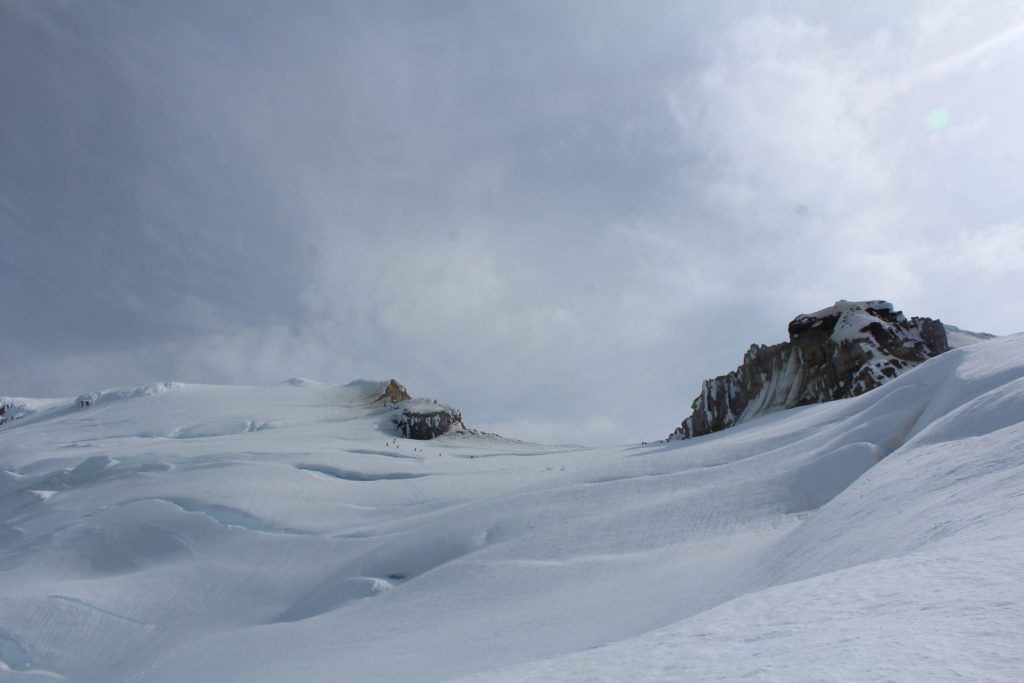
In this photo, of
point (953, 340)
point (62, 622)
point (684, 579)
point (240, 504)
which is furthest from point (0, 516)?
point (953, 340)

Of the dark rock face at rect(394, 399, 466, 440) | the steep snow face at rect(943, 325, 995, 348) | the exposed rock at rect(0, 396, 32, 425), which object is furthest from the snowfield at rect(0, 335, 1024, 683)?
the exposed rock at rect(0, 396, 32, 425)

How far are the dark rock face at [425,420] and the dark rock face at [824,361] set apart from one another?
37.2ft

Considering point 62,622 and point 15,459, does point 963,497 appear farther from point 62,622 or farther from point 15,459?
point 15,459

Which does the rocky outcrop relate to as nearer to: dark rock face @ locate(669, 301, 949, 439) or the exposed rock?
dark rock face @ locate(669, 301, 949, 439)

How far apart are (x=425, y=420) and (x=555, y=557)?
21028 mm

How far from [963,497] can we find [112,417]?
34888 millimetres

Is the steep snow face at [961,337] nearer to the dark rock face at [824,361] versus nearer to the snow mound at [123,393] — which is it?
the dark rock face at [824,361]

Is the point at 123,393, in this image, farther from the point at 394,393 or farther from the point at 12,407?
the point at 12,407

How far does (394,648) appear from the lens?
29.5 ft

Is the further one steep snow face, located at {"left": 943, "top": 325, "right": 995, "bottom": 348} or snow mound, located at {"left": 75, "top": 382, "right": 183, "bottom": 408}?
snow mound, located at {"left": 75, "top": 382, "right": 183, "bottom": 408}

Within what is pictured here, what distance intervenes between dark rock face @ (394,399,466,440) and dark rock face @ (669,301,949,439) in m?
11.3

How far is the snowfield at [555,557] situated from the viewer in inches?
142

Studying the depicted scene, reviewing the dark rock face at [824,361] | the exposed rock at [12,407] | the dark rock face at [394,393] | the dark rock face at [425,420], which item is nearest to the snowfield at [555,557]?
the dark rock face at [824,361]

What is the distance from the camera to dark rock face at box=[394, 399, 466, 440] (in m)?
31.1
